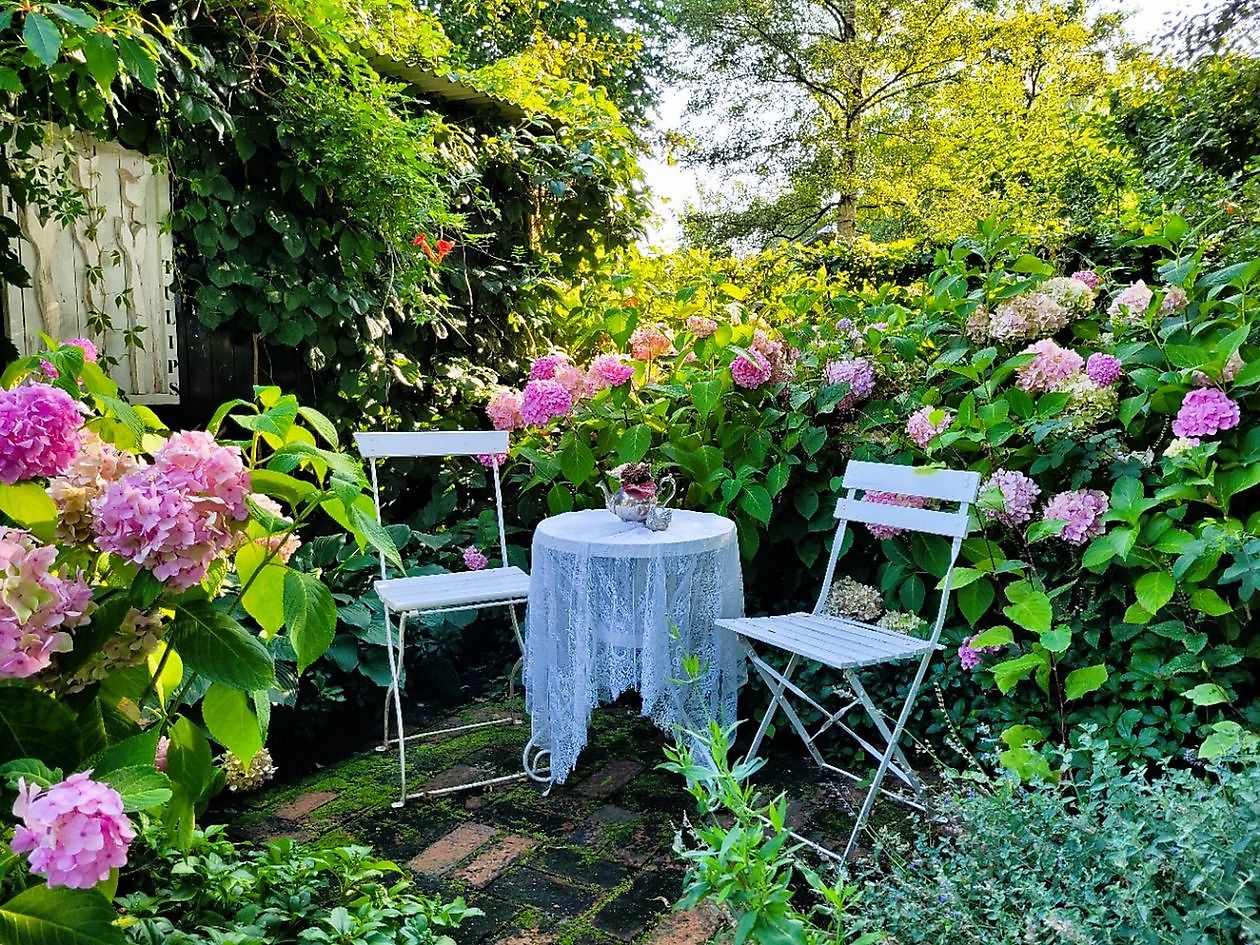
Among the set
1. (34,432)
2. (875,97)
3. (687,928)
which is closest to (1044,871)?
(687,928)

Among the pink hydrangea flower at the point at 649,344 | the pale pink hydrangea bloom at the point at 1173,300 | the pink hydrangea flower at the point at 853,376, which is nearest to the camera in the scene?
the pale pink hydrangea bloom at the point at 1173,300

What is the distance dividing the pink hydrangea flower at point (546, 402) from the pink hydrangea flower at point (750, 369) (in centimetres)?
71

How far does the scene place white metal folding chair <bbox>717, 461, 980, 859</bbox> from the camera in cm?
250

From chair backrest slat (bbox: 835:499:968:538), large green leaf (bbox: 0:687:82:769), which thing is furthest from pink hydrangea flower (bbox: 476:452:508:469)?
large green leaf (bbox: 0:687:82:769)

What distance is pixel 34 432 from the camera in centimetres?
106

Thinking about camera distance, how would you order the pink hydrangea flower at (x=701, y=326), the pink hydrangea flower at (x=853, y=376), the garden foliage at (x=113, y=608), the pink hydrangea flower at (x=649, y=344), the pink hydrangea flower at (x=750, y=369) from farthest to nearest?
1. the pink hydrangea flower at (x=649, y=344)
2. the pink hydrangea flower at (x=701, y=326)
3. the pink hydrangea flower at (x=750, y=369)
4. the pink hydrangea flower at (x=853, y=376)
5. the garden foliage at (x=113, y=608)

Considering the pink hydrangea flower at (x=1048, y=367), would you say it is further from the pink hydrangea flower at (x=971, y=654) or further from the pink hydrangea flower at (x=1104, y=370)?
the pink hydrangea flower at (x=971, y=654)

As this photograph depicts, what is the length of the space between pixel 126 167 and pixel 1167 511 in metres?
3.62

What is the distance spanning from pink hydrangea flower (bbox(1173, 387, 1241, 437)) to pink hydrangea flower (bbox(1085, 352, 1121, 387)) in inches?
10.6

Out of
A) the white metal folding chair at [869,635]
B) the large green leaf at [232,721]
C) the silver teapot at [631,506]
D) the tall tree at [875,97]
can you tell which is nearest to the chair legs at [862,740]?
the white metal folding chair at [869,635]

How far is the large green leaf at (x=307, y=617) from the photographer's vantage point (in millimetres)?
1157

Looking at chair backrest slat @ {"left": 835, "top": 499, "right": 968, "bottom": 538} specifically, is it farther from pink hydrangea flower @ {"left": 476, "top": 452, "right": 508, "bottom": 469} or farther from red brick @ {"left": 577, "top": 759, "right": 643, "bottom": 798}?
pink hydrangea flower @ {"left": 476, "top": 452, "right": 508, "bottom": 469}

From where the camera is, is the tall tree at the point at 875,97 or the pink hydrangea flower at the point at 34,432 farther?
the tall tree at the point at 875,97

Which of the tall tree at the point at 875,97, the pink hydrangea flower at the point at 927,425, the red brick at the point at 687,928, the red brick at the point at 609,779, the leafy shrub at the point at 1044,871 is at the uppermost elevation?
the tall tree at the point at 875,97
